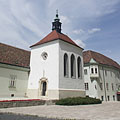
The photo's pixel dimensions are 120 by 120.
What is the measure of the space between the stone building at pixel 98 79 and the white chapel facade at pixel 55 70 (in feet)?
30.7

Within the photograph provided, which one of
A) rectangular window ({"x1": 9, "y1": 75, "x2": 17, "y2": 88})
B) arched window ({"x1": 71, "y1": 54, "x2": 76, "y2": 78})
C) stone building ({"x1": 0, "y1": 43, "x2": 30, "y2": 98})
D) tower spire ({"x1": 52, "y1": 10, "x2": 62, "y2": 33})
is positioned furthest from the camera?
tower spire ({"x1": 52, "y1": 10, "x2": 62, "y2": 33})

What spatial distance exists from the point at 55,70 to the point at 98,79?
17.0m

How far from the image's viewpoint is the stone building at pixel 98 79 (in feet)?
105

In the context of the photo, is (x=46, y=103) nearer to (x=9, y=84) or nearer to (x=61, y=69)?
(x=61, y=69)

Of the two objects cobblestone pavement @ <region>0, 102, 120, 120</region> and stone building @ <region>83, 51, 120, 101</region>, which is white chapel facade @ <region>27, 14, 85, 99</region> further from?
stone building @ <region>83, 51, 120, 101</region>

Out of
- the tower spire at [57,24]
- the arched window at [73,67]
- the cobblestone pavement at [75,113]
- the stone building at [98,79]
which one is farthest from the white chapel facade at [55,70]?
the stone building at [98,79]

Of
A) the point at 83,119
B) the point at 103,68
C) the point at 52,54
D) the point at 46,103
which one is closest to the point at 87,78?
the point at 103,68

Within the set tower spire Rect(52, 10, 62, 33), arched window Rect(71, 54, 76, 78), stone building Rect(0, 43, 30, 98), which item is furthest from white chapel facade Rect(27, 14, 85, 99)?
tower spire Rect(52, 10, 62, 33)

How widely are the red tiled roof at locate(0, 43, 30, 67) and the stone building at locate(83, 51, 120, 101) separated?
16.0 metres

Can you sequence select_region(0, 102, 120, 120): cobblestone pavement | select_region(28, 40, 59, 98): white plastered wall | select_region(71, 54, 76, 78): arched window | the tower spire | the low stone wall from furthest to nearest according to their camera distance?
the tower spire → select_region(71, 54, 76, 78): arched window → select_region(28, 40, 59, 98): white plastered wall → the low stone wall → select_region(0, 102, 120, 120): cobblestone pavement

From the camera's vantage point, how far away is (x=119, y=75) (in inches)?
1692

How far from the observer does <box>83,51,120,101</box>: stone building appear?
32031mm

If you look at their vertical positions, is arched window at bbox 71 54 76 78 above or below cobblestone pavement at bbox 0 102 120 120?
above

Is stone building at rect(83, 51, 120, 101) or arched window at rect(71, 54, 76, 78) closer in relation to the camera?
arched window at rect(71, 54, 76, 78)
